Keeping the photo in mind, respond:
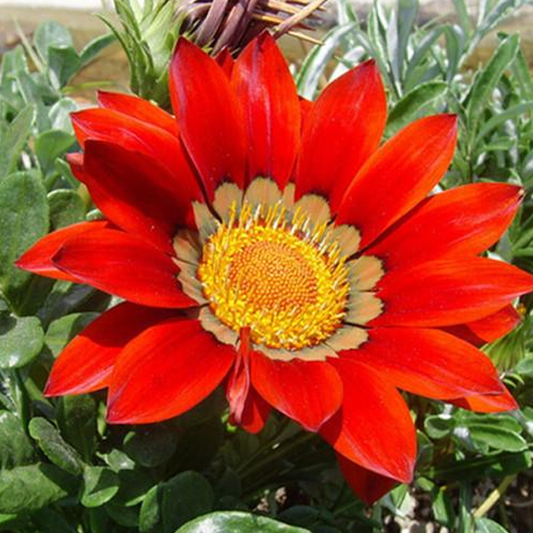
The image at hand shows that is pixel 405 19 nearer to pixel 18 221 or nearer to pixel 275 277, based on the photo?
pixel 275 277

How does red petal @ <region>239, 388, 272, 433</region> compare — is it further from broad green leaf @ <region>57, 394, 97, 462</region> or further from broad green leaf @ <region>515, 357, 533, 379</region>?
broad green leaf @ <region>515, 357, 533, 379</region>

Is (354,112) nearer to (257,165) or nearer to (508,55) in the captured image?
(257,165)

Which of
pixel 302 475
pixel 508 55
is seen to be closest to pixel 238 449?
pixel 302 475

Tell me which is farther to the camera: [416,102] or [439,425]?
[416,102]

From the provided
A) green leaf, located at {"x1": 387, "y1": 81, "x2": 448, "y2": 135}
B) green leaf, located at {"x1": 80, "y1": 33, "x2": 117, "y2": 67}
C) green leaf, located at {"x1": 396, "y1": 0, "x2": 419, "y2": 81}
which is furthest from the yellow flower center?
green leaf, located at {"x1": 80, "y1": 33, "x2": 117, "y2": 67}

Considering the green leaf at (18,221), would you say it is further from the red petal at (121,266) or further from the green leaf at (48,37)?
the green leaf at (48,37)

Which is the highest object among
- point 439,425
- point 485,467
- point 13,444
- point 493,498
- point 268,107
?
point 268,107

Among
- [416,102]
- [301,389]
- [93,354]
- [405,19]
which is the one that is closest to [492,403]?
[301,389]
